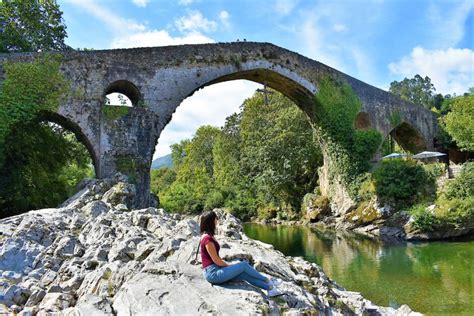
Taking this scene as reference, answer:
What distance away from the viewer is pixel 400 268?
11.2 m

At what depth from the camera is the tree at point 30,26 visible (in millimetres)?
17906

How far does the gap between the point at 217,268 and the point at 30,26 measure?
18.4m

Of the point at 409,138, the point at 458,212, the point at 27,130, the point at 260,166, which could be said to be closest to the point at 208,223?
the point at 27,130

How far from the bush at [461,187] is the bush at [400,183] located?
1.35 m

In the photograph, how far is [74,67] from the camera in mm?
13648

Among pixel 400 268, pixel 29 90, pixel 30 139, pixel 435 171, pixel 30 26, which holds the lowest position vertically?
pixel 400 268

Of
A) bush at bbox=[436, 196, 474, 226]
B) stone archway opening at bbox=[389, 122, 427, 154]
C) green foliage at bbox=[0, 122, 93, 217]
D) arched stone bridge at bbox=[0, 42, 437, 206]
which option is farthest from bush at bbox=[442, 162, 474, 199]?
green foliage at bbox=[0, 122, 93, 217]

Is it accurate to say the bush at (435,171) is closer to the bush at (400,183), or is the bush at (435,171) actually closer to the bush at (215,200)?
the bush at (400,183)

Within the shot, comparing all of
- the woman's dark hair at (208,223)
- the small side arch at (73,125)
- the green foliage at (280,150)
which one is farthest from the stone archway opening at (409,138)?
the woman's dark hair at (208,223)

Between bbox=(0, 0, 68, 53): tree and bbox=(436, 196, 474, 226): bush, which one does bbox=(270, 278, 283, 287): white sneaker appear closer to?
bbox=(436, 196, 474, 226): bush

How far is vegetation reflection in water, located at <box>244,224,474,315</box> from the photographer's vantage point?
8094 millimetres

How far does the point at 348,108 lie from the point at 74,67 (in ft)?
45.1

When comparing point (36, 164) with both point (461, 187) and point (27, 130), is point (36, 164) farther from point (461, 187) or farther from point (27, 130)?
point (461, 187)

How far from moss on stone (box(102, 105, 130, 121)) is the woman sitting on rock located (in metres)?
10.1
